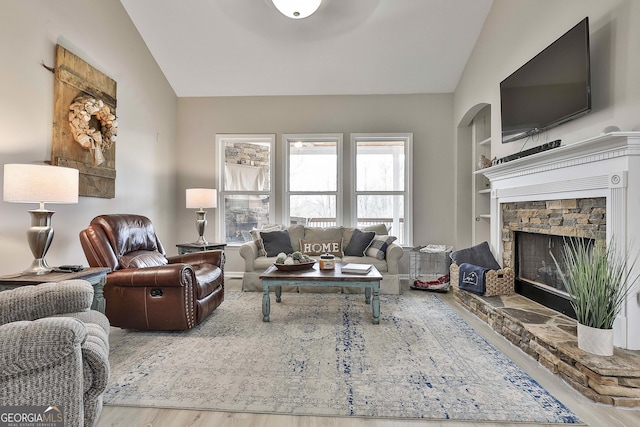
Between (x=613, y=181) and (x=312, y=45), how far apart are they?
11.6 feet

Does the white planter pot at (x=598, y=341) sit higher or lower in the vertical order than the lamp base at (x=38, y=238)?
lower

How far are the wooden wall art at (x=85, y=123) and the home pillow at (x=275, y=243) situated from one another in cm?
185

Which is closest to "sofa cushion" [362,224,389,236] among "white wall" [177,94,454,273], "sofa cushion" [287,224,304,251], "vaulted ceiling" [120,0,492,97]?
"white wall" [177,94,454,273]

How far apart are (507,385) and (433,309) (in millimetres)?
1547

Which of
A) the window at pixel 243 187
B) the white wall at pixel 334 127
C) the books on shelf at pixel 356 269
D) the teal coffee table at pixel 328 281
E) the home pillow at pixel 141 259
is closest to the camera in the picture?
the home pillow at pixel 141 259

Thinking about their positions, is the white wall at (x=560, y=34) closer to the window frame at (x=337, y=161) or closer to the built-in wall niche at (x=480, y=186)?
the built-in wall niche at (x=480, y=186)

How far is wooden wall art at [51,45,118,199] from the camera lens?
113 inches

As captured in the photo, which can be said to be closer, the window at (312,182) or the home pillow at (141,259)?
the home pillow at (141,259)

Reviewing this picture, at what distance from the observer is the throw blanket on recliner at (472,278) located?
10.4 ft

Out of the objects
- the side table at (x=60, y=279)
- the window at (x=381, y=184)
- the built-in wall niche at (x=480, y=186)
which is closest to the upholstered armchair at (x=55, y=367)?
the side table at (x=60, y=279)

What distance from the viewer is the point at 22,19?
8.36 ft

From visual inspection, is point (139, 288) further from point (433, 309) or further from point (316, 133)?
point (316, 133)

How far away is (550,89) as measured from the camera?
2.64 m

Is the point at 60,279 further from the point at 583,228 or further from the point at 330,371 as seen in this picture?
the point at 583,228
